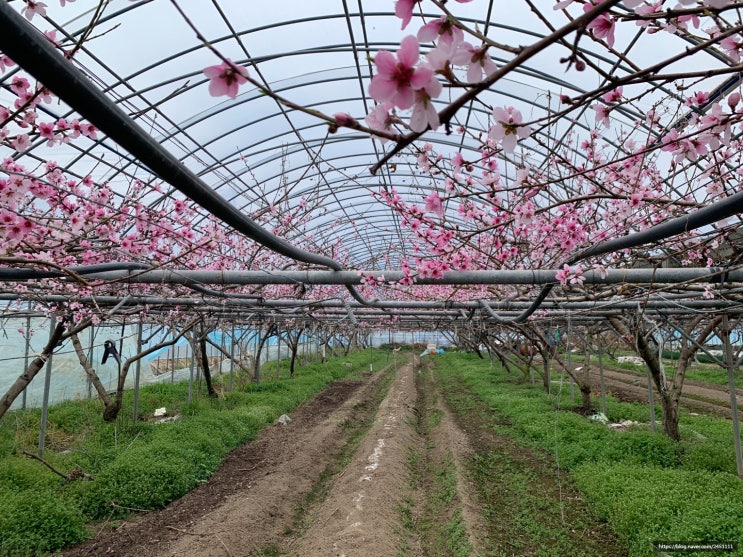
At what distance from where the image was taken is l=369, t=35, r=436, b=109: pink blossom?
880 mm

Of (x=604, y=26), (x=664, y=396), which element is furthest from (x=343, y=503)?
(x=604, y=26)

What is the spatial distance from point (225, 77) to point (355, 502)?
6.63 metres

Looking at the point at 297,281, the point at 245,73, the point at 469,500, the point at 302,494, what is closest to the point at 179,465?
the point at 302,494

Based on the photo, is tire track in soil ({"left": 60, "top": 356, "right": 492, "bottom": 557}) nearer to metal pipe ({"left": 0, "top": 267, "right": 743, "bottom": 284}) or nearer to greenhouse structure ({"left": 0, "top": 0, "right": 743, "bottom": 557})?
greenhouse structure ({"left": 0, "top": 0, "right": 743, "bottom": 557})

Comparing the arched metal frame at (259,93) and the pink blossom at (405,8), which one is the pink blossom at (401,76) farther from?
the arched metal frame at (259,93)

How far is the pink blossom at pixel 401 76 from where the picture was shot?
34.7 inches

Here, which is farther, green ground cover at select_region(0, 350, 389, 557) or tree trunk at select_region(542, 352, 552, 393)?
tree trunk at select_region(542, 352, 552, 393)

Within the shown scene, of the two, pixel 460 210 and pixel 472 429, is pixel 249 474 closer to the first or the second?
pixel 472 429

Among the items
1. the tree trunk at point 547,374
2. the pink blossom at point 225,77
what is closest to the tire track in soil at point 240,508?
the pink blossom at point 225,77

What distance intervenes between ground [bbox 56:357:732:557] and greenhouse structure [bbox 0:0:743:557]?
0.19ft

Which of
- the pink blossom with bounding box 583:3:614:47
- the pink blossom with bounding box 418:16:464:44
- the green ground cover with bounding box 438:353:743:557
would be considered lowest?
the green ground cover with bounding box 438:353:743:557

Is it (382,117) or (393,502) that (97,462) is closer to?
(393,502)

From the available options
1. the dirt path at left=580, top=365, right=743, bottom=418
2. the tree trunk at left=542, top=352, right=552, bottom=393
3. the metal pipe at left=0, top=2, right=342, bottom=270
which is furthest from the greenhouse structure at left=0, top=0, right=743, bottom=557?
the dirt path at left=580, top=365, right=743, bottom=418

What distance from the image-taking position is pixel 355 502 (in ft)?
21.9
